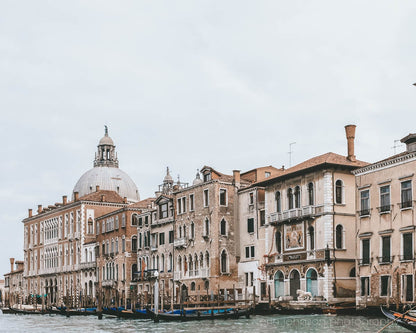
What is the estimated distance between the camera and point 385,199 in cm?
3616

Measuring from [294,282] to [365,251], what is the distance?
21.2 ft

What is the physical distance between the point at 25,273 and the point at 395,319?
207ft

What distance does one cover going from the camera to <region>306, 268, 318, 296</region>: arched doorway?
40.8 metres

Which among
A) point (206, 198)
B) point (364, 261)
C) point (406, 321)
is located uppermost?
point (206, 198)

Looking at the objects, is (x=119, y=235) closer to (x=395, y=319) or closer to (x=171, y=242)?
(x=171, y=242)

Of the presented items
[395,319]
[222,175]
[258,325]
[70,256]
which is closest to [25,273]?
[70,256]

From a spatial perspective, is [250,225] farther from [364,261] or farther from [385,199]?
[385,199]

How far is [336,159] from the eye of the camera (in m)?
41.5

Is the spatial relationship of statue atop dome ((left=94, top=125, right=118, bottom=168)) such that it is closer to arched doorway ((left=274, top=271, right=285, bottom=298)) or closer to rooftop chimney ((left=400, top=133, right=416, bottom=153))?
arched doorway ((left=274, top=271, right=285, bottom=298))

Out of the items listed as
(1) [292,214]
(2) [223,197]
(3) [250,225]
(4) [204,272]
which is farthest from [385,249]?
(4) [204,272]

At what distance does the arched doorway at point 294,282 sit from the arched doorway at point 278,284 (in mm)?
960

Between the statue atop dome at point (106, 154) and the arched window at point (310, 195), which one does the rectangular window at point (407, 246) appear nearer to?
the arched window at point (310, 195)

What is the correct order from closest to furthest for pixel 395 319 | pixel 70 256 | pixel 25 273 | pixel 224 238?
pixel 395 319 < pixel 224 238 < pixel 70 256 < pixel 25 273

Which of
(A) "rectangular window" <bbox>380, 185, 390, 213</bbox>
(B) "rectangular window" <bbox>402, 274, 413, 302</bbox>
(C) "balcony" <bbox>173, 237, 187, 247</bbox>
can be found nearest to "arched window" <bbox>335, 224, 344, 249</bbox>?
(A) "rectangular window" <bbox>380, 185, 390, 213</bbox>
